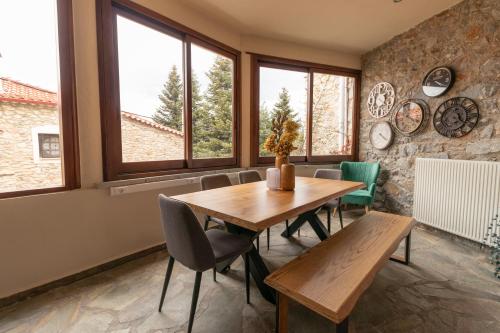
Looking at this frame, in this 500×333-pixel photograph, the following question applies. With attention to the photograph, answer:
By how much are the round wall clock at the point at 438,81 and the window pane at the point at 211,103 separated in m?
2.60

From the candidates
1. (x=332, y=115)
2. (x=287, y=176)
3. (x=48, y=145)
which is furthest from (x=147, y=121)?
(x=332, y=115)

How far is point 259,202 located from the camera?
155cm

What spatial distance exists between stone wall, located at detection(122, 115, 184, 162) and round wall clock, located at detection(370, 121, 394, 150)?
3.04m

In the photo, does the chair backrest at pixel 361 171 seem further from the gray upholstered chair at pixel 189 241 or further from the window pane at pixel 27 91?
the window pane at pixel 27 91

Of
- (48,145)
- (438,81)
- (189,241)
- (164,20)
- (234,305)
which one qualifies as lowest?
(234,305)

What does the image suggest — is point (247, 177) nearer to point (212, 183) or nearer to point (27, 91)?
point (212, 183)

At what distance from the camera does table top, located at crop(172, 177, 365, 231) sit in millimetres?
1242

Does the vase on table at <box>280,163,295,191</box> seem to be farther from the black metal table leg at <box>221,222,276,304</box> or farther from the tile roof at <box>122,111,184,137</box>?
the tile roof at <box>122,111,184,137</box>

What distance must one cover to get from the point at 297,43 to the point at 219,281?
11.3 ft

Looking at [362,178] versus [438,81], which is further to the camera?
[362,178]

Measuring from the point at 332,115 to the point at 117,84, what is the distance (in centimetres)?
336

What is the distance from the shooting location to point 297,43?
3.53 meters

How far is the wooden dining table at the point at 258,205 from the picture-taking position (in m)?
1.26

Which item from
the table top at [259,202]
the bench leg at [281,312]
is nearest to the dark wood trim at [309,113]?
the table top at [259,202]
